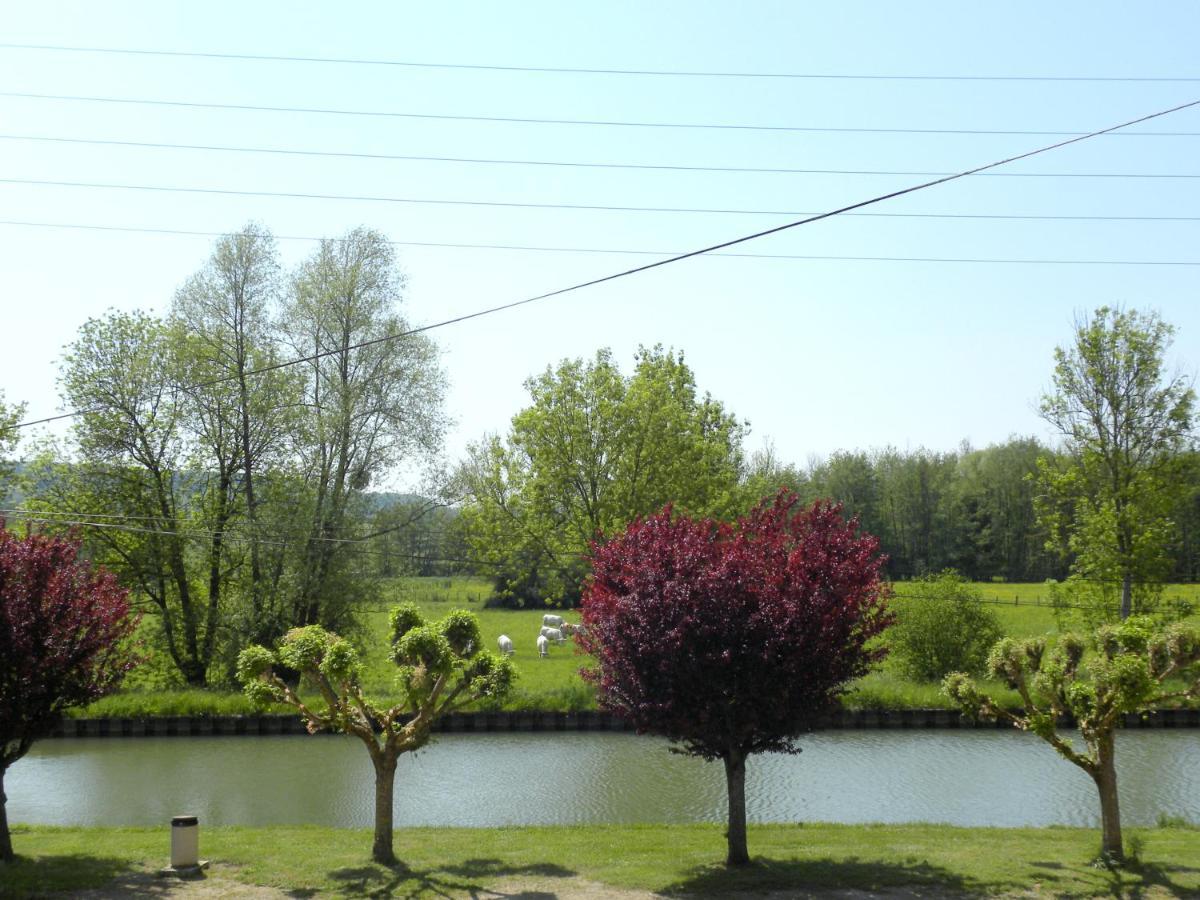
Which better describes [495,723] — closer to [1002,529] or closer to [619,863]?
[619,863]

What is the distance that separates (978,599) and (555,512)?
1416 centimetres

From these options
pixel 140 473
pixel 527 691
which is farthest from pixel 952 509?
pixel 140 473

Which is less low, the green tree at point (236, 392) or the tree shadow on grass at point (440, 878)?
the green tree at point (236, 392)

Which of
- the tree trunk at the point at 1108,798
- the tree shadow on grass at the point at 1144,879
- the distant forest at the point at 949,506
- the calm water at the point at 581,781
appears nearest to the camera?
the tree shadow on grass at the point at 1144,879

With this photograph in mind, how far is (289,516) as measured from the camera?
3362 centimetres

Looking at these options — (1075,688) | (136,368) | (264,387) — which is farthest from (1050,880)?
(136,368)

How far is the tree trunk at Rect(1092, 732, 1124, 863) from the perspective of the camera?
41.6 feet

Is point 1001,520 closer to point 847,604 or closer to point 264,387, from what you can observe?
point 264,387

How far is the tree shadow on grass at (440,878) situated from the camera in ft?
39.0

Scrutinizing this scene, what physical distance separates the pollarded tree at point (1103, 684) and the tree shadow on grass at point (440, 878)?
19.1ft

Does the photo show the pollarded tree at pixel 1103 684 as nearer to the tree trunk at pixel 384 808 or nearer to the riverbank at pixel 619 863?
the riverbank at pixel 619 863

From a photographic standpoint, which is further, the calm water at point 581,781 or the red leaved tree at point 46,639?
the calm water at point 581,781

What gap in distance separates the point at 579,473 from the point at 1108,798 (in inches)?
934

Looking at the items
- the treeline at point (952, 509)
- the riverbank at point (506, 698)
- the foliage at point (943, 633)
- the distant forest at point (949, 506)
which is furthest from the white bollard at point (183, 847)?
the treeline at point (952, 509)
